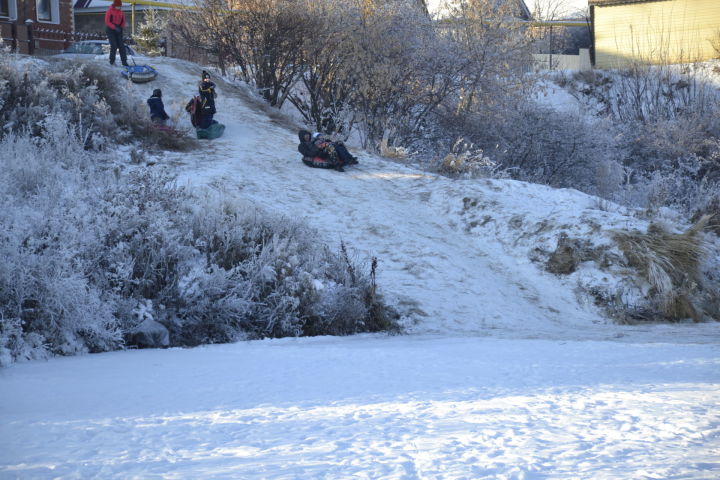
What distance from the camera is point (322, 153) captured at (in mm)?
12125

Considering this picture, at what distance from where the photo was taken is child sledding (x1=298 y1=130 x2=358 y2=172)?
12094mm

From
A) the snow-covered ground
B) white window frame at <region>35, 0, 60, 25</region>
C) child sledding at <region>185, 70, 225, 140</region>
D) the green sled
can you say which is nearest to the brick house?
white window frame at <region>35, 0, 60, 25</region>

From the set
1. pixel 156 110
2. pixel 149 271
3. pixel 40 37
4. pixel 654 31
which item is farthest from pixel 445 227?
pixel 654 31

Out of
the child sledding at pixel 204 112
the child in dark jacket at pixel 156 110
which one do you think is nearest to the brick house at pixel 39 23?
the child in dark jacket at pixel 156 110

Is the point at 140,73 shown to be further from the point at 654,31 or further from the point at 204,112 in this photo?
the point at 654,31

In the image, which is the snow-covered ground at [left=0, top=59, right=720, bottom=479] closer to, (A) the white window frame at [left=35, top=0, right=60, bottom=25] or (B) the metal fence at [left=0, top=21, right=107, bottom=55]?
(B) the metal fence at [left=0, top=21, right=107, bottom=55]

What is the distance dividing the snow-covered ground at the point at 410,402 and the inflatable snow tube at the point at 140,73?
33.4 ft

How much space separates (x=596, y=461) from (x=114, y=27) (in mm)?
15964

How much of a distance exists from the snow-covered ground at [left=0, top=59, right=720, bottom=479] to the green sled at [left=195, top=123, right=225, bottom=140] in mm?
6383

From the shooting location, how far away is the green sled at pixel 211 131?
1303cm

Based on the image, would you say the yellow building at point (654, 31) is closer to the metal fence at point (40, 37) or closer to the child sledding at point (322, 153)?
the child sledding at point (322, 153)

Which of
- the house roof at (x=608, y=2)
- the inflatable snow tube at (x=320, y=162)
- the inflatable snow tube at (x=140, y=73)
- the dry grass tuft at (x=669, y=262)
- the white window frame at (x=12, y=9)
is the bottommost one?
the dry grass tuft at (x=669, y=262)

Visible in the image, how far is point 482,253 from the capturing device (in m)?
9.52

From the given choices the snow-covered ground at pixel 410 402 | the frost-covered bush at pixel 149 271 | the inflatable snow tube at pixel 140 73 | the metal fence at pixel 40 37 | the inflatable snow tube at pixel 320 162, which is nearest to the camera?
the snow-covered ground at pixel 410 402
